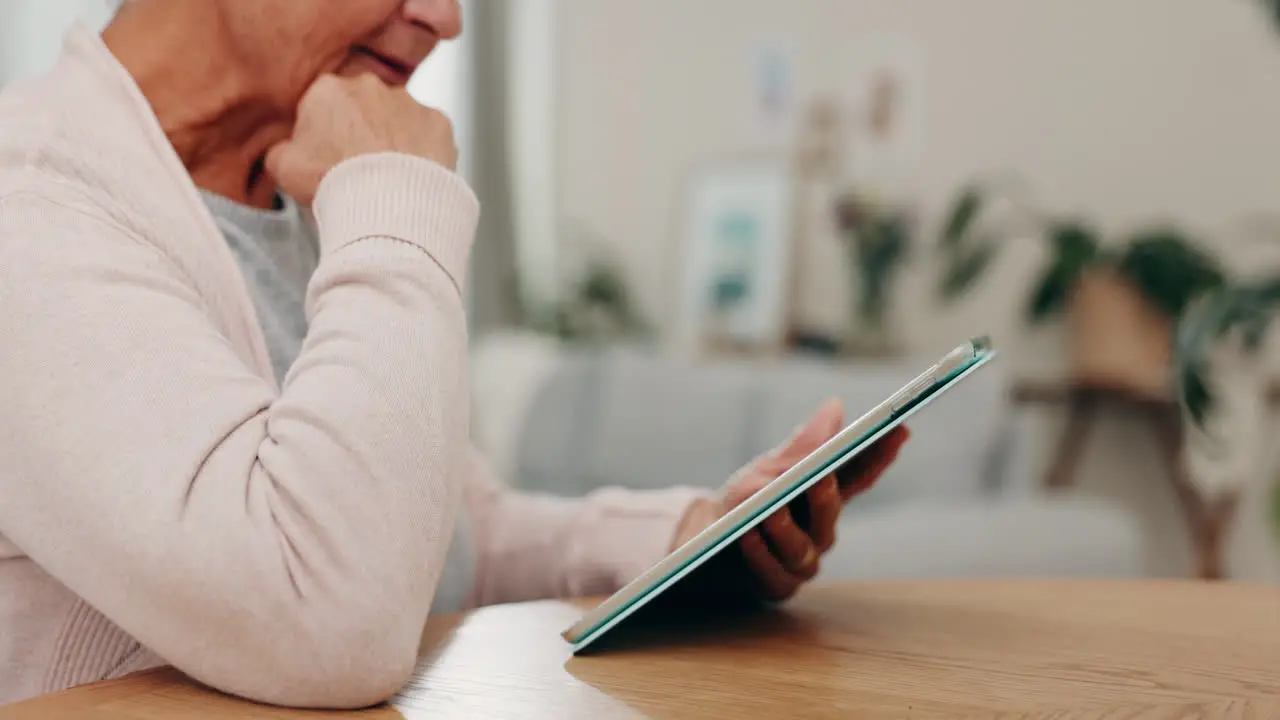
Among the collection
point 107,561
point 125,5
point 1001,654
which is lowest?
Result: point 107,561

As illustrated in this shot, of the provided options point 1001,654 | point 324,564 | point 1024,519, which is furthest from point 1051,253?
point 324,564

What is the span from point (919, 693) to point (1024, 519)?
1636mm

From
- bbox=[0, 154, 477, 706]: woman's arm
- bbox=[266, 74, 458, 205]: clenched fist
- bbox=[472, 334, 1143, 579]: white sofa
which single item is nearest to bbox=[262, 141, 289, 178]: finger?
bbox=[266, 74, 458, 205]: clenched fist

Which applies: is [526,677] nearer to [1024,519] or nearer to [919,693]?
[919,693]

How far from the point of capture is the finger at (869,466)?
745 mm

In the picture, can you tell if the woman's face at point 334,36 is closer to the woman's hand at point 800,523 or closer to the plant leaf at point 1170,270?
the woman's hand at point 800,523

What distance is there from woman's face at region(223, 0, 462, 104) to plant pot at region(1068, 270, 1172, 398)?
8.44 ft

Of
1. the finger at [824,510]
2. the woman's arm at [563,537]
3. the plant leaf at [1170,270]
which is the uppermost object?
the plant leaf at [1170,270]

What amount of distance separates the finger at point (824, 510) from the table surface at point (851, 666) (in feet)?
0.18

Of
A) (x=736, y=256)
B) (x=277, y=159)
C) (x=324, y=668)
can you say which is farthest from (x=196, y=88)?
(x=736, y=256)

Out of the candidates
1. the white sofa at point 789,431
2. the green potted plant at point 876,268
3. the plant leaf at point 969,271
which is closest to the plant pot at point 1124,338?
the plant leaf at point 969,271

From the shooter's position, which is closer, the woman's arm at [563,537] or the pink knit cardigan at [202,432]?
the pink knit cardigan at [202,432]

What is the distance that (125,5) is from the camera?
0.88 m

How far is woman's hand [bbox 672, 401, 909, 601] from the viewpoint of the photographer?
0.75 meters
